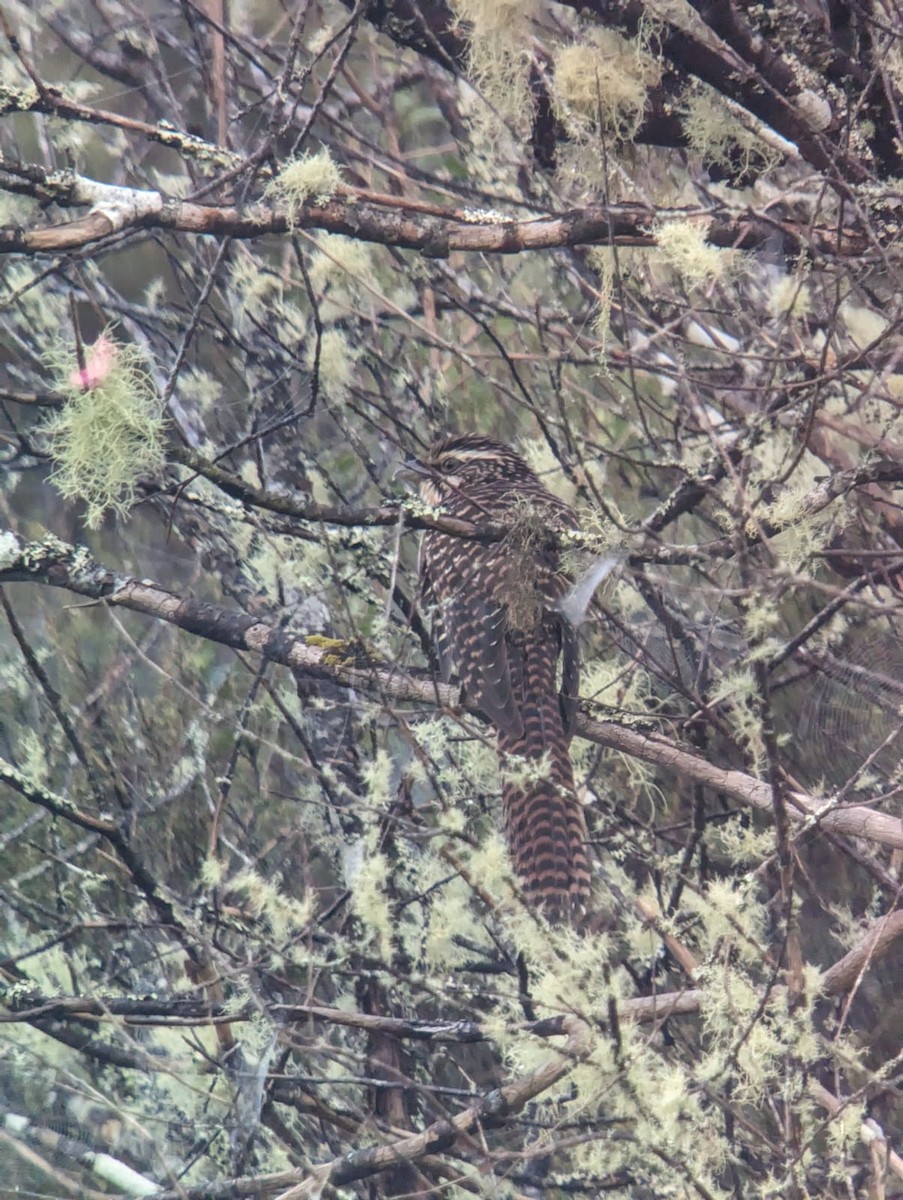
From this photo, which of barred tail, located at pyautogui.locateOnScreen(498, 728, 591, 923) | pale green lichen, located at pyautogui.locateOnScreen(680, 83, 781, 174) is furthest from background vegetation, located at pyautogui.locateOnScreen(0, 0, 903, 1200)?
barred tail, located at pyautogui.locateOnScreen(498, 728, 591, 923)

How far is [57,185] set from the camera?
2889mm

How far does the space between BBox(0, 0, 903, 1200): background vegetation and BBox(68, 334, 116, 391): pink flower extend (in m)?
0.03

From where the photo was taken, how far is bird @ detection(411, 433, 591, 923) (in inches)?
155

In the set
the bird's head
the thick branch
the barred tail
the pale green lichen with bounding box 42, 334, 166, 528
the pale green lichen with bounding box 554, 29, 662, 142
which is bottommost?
the barred tail

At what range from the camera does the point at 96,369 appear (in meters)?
2.93

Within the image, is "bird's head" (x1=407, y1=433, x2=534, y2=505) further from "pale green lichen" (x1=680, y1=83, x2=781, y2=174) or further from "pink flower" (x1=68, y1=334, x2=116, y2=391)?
"pink flower" (x1=68, y1=334, x2=116, y2=391)

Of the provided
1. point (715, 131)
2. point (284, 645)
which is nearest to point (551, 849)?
point (284, 645)

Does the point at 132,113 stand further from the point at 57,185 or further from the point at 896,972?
the point at 896,972

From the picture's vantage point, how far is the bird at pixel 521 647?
3928mm

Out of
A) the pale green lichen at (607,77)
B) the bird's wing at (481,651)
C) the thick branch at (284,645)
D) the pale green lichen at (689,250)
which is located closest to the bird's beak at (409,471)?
the bird's wing at (481,651)

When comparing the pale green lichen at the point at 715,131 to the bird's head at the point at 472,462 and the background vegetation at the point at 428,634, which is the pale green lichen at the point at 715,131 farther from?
the bird's head at the point at 472,462

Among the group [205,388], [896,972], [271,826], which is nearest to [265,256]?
[205,388]

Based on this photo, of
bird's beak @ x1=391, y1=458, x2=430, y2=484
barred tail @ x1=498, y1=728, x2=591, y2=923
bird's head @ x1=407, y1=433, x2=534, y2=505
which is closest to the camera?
barred tail @ x1=498, y1=728, x2=591, y2=923

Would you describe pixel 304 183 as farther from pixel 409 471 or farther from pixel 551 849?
pixel 551 849
